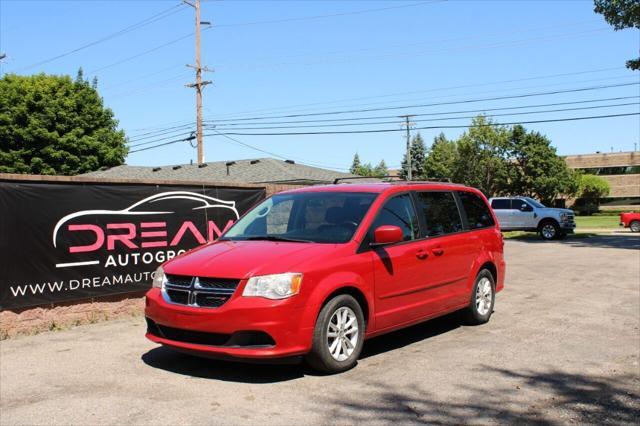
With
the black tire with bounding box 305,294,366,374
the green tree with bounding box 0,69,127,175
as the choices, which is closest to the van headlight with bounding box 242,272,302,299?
the black tire with bounding box 305,294,366,374

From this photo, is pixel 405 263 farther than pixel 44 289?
No

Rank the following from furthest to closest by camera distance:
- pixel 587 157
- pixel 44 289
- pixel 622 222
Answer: pixel 587 157, pixel 622 222, pixel 44 289

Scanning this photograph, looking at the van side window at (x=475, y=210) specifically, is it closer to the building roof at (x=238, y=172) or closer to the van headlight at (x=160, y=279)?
the van headlight at (x=160, y=279)

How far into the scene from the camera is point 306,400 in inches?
189

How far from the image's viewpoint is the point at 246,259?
215 inches

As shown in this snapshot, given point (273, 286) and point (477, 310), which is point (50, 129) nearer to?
point (477, 310)

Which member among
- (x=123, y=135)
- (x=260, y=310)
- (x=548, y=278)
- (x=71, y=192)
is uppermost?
(x=123, y=135)

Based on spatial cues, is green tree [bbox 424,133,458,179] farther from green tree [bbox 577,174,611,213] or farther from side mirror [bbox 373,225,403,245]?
side mirror [bbox 373,225,403,245]

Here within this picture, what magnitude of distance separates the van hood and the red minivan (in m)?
0.01

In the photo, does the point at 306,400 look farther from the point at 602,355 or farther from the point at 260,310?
the point at 602,355

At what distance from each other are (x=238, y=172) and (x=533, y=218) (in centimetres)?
1484

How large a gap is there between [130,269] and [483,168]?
2361 inches

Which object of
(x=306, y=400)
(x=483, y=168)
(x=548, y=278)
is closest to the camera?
(x=306, y=400)

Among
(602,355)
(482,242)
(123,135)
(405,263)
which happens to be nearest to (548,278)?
(482,242)
